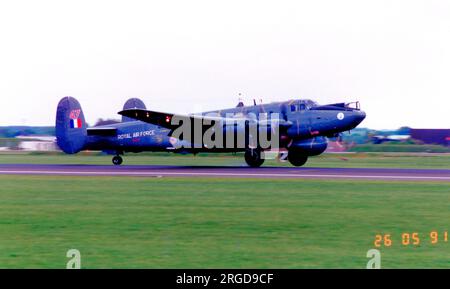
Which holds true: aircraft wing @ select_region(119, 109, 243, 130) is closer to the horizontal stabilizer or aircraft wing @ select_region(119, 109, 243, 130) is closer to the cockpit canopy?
the cockpit canopy

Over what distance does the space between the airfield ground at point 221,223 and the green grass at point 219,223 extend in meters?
0.02

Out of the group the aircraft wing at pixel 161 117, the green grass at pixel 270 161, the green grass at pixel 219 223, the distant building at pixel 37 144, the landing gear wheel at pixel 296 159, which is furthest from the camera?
the distant building at pixel 37 144

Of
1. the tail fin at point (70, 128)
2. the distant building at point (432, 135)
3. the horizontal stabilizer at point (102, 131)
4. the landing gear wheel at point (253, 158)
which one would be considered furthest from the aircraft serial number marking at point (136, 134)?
the distant building at point (432, 135)

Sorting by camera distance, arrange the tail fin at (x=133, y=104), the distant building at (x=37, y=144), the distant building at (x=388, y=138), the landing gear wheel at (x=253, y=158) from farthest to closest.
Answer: the distant building at (x=388, y=138) → the distant building at (x=37, y=144) → the tail fin at (x=133, y=104) → the landing gear wheel at (x=253, y=158)

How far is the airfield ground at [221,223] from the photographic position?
1135 cm

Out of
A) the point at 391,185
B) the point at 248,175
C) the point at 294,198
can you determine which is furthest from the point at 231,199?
the point at 248,175

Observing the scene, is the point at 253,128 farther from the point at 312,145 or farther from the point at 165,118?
the point at 165,118

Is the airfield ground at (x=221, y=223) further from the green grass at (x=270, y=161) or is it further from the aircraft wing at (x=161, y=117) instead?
the green grass at (x=270, y=161)

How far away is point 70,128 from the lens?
42875 mm

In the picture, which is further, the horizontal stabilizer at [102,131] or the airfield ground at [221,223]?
the horizontal stabilizer at [102,131]

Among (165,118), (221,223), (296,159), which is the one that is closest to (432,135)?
(296,159)

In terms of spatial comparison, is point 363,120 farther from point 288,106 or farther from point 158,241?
point 158,241
